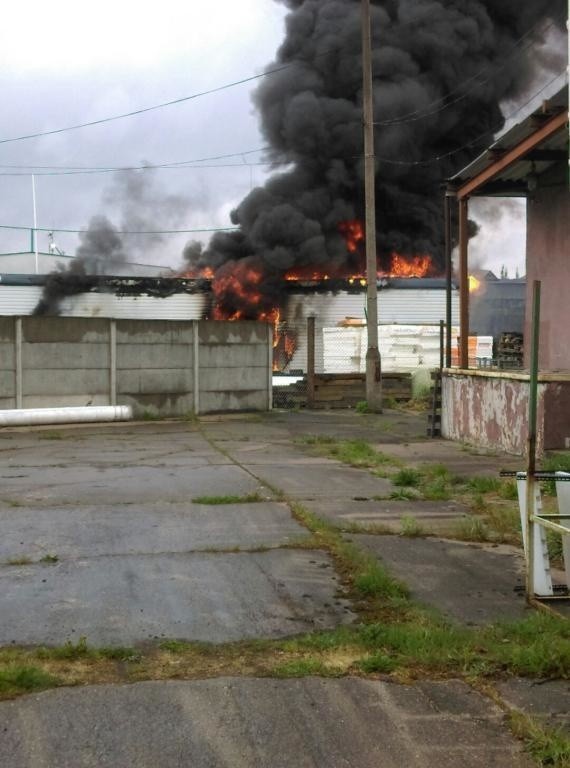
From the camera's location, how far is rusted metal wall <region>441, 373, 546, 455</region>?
10883 millimetres

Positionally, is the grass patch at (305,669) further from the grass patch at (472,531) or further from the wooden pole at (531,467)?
the grass patch at (472,531)

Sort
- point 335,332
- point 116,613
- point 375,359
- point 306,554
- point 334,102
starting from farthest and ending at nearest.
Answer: point 334,102
point 335,332
point 375,359
point 306,554
point 116,613

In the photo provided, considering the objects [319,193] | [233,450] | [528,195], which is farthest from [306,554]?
[319,193]

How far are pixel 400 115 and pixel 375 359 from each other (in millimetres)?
14451

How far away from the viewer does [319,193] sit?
3147 cm

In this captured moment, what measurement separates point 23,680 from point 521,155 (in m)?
9.38

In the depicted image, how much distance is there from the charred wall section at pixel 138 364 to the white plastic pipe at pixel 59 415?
2.37ft

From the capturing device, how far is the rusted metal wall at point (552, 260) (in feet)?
42.0

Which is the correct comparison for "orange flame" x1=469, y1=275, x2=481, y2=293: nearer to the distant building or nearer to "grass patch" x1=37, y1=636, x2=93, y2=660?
the distant building

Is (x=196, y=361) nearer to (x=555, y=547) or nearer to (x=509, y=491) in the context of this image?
(x=509, y=491)

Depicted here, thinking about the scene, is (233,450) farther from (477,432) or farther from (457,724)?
(457,724)

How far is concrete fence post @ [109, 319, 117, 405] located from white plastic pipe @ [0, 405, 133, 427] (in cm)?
76

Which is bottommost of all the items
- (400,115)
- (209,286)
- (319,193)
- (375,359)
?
(375,359)

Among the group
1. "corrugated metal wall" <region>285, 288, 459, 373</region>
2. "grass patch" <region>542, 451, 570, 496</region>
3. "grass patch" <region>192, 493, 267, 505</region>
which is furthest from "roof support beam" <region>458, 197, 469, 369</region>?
"corrugated metal wall" <region>285, 288, 459, 373</region>
